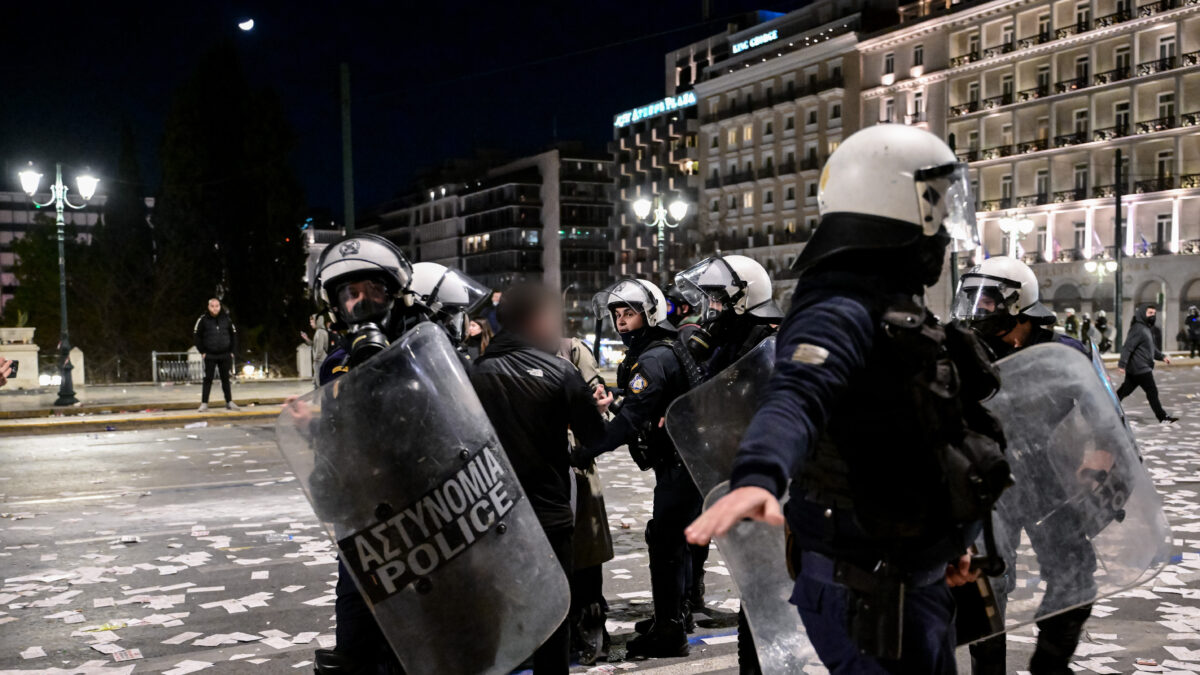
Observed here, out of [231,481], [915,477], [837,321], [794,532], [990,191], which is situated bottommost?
Answer: [231,481]

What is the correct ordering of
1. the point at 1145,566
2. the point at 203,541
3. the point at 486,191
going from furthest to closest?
the point at 486,191 → the point at 203,541 → the point at 1145,566

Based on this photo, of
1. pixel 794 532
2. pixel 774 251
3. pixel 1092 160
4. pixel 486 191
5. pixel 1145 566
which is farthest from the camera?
pixel 486 191

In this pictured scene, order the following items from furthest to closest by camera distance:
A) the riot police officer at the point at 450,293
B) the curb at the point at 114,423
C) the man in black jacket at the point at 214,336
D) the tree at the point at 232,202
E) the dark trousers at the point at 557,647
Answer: the tree at the point at 232,202
the man in black jacket at the point at 214,336
the curb at the point at 114,423
the riot police officer at the point at 450,293
the dark trousers at the point at 557,647

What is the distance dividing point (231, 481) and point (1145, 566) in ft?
30.5

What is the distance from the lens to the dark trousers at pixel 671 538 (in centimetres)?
491

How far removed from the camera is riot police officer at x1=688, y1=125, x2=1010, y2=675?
85.2 inches

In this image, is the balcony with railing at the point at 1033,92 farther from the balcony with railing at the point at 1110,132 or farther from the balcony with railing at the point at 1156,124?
the balcony with railing at the point at 1156,124

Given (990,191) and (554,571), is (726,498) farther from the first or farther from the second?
(990,191)

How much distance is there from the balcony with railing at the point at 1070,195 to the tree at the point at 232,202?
41281 millimetres

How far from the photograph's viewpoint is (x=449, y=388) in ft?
10.7

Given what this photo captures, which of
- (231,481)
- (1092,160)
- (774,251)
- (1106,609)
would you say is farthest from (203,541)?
(774,251)

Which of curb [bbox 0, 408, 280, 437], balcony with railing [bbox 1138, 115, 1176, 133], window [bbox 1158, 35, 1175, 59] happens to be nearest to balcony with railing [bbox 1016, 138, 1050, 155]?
balcony with railing [bbox 1138, 115, 1176, 133]

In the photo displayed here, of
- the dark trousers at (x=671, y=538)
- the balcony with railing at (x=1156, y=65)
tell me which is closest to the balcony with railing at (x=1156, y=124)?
the balcony with railing at (x=1156, y=65)

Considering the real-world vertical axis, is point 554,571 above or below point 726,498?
below
